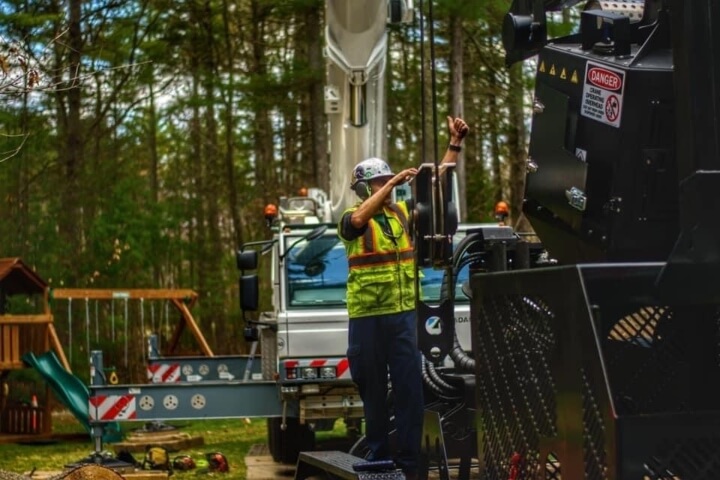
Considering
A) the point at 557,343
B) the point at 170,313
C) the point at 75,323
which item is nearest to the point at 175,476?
the point at 557,343

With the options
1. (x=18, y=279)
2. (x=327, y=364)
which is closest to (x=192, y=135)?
(x=18, y=279)

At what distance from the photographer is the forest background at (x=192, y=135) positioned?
2370 cm

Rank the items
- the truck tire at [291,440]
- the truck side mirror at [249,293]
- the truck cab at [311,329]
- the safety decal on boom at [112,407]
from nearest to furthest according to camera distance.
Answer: the truck cab at [311,329] < the truck side mirror at [249,293] < the safety decal on boom at [112,407] < the truck tire at [291,440]

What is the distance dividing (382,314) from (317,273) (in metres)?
5.99

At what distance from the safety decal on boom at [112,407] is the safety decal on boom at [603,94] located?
8.92 metres

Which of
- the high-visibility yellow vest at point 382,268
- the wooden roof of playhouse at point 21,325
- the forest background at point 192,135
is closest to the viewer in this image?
the high-visibility yellow vest at point 382,268

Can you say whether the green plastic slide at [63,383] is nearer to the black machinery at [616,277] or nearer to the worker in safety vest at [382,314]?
the worker in safety vest at [382,314]

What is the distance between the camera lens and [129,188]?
81.5 feet

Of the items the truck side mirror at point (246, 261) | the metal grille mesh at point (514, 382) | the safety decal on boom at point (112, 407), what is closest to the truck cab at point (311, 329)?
the truck side mirror at point (246, 261)

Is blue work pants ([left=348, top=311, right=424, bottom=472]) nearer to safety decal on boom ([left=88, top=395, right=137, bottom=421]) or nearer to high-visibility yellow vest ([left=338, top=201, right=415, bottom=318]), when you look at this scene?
high-visibility yellow vest ([left=338, top=201, right=415, bottom=318])

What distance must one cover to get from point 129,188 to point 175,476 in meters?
12.7

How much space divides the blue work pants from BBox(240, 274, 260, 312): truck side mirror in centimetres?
546

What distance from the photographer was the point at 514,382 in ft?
15.3

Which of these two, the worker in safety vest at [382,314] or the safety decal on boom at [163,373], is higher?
the worker in safety vest at [382,314]
